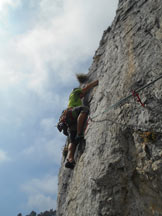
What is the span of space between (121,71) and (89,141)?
2347 millimetres

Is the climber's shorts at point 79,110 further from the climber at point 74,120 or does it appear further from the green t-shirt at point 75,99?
the green t-shirt at point 75,99

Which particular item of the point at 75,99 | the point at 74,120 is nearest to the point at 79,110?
the point at 74,120

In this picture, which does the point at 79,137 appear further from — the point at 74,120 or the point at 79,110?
the point at 79,110

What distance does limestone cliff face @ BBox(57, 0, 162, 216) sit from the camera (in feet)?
14.5

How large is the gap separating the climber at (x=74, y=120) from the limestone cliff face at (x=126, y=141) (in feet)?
0.88

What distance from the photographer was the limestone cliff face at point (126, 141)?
4.41 meters

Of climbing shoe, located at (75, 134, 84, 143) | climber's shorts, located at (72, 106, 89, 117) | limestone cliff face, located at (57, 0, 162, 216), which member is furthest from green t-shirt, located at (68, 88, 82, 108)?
climbing shoe, located at (75, 134, 84, 143)

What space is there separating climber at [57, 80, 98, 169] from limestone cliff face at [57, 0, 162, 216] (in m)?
0.27

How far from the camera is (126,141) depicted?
16.3ft

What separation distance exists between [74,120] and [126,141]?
9.55ft

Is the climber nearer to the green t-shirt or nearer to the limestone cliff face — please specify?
the green t-shirt

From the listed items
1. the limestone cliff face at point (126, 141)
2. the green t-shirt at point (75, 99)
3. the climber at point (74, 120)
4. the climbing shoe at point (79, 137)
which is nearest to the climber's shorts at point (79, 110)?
the climber at point (74, 120)

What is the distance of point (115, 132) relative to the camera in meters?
5.25

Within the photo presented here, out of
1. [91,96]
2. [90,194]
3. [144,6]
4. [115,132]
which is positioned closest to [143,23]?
[144,6]
